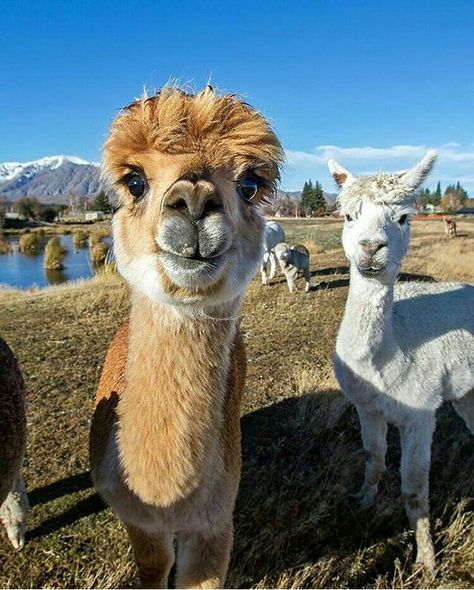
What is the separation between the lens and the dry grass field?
3375 millimetres

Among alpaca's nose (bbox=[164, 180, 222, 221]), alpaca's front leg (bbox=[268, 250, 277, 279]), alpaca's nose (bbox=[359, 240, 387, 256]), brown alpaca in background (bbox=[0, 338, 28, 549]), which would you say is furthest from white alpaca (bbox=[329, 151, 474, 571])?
alpaca's front leg (bbox=[268, 250, 277, 279])

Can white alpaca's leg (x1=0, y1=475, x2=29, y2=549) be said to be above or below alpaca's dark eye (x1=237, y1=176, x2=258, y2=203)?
below

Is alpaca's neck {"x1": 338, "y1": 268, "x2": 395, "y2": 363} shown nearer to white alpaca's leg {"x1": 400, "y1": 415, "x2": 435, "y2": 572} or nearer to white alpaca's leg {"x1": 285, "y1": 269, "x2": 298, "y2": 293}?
white alpaca's leg {"x1": 400, "y1": 415, "x2": 435, "y2": 572}

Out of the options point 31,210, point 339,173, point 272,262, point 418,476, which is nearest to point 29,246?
point 272,262

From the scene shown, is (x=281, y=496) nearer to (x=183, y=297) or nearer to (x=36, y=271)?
(x=183, y=297)

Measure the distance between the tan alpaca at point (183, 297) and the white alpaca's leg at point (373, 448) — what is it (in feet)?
5.75

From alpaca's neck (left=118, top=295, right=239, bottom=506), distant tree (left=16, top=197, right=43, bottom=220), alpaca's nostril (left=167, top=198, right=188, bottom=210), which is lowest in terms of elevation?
alpaca's neck (left=118, top=295, right=239, bottom=506)

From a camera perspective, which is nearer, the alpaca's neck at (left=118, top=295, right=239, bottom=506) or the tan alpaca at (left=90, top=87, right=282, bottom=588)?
the tan alpaca at (left=90, top=87, right=282, bottom=588)

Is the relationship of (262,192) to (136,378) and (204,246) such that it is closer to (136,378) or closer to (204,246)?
(204,246)

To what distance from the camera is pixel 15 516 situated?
3.50 meters

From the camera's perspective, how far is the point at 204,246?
1970 millimetres

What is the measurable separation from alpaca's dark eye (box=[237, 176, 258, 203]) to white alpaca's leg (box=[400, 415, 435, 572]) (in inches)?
90.8

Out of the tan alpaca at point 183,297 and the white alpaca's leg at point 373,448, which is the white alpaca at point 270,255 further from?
the tan alpaca at point 183,297

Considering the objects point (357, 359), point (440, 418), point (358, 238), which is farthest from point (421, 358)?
point (440, 418)
